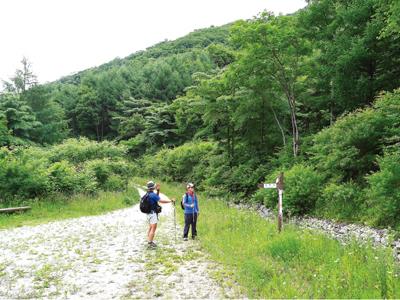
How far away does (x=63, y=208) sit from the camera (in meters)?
18.2

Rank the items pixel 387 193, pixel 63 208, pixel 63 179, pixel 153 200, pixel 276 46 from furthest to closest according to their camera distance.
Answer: pixel 63 179, pixel 276 46, pixel 63 208, pixel 153 200, pixel 387 193

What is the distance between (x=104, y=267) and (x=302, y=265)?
14.8 feet

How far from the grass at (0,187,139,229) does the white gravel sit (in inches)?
120

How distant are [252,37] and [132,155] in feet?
146

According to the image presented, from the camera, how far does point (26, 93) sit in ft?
170

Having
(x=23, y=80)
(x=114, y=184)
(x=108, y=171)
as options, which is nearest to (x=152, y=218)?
(x=108, y=171)

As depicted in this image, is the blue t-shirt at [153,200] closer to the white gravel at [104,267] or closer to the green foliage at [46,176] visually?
the white gravel at [104,267]

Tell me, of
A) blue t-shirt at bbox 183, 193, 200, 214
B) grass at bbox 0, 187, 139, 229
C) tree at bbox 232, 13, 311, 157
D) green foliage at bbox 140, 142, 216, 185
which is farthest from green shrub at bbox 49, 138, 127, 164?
blue t-shirt at bbox 183, 193, 200, 214

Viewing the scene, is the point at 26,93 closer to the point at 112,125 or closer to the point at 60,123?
the point at 60,123

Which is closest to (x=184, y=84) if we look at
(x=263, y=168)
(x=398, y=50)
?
(x=263, y=168)

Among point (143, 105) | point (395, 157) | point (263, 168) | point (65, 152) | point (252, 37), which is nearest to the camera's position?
point (395, 157)

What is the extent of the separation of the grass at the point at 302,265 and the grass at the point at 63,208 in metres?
9.96

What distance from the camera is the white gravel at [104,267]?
6.19m

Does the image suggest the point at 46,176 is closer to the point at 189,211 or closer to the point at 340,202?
the point at 189,211
